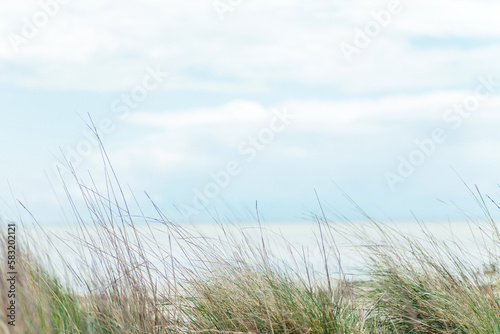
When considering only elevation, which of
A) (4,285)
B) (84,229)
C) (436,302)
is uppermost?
(84,229)

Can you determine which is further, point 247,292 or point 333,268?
point 333,268

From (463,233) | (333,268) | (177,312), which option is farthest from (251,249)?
(463,233)

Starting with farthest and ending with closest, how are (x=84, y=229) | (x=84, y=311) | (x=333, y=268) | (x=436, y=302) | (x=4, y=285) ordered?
1. (x=333, y=268)
2. (x=436, y=302)
3. (x=84, y=229)
4. (x=84, y=311)
5. (x=4, y=285)

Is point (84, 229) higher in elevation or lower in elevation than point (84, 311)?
higher

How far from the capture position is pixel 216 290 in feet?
10.5

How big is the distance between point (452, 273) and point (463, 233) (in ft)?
2.29

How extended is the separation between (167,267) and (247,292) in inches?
21.0

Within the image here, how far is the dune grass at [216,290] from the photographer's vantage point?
9.87ft

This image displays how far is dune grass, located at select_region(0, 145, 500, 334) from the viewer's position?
3.01 meters

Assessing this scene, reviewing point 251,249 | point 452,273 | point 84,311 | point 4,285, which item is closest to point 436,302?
point 452,273

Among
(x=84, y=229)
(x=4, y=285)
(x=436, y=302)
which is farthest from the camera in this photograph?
(x=436, y=302)

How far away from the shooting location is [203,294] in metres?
3.25

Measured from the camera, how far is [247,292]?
317cm

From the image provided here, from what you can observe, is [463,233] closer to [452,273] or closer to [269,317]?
[452,273]
